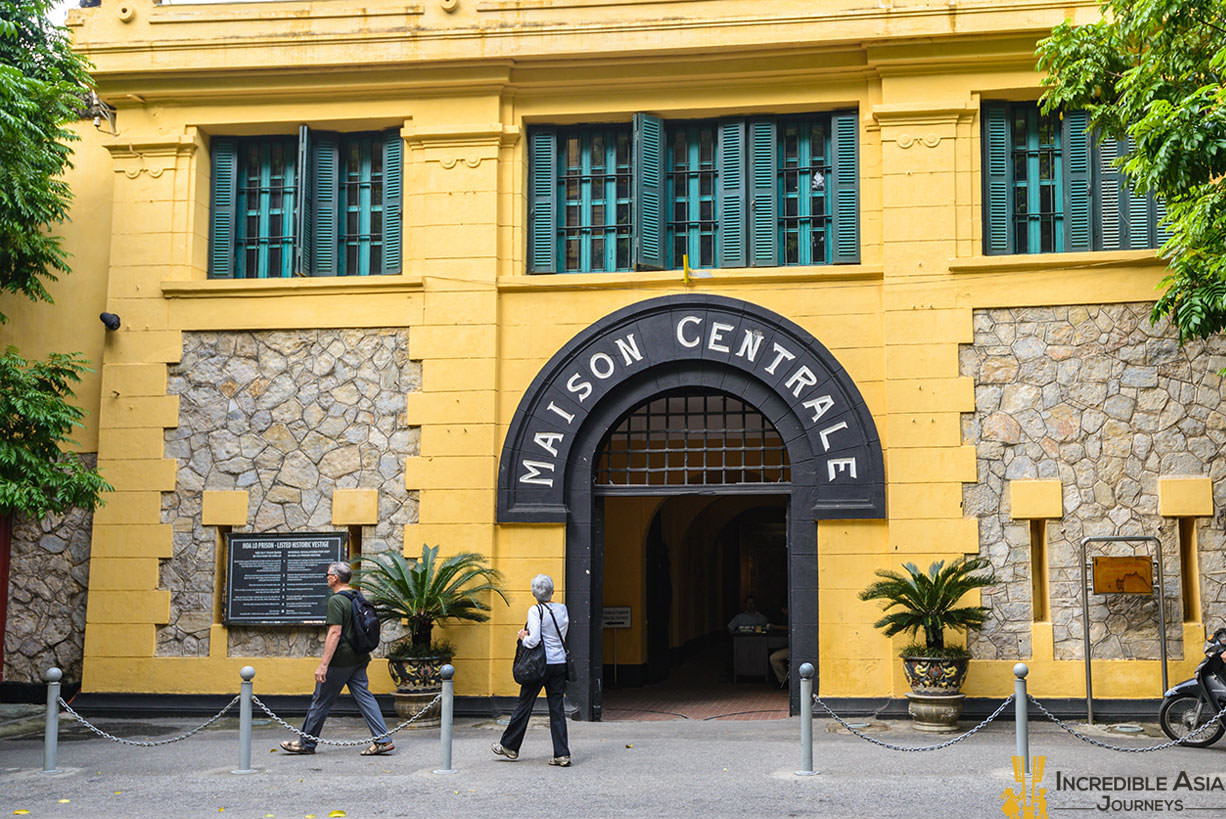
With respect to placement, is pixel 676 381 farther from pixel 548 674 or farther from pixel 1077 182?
pixel 1077 182

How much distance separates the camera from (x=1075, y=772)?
1042 cm

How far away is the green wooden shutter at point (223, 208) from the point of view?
1578 centimetres

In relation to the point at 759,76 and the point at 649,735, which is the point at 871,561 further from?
the point at 759,76

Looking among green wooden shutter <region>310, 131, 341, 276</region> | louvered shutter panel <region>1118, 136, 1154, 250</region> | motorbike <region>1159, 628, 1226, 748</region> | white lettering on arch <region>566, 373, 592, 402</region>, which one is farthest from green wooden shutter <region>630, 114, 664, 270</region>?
motorbike <region>1159, 628, 1226, 748</region>

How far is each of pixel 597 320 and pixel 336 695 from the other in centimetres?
550

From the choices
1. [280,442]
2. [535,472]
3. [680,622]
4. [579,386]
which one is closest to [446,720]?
[535,472]

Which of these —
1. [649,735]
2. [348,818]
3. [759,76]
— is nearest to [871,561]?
[649,735]

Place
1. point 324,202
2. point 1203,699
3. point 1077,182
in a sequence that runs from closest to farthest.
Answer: point 1203,699
point 1077,182
point 324,202

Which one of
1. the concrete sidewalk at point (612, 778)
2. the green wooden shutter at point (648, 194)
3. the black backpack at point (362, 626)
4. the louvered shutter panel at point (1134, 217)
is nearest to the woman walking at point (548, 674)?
the concrete sidewalk at point (612, 778)

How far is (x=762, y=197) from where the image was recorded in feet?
49.2

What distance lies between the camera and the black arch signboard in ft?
46.7

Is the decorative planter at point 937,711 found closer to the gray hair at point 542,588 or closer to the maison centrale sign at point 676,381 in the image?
the maison centrale sign at point 676,381

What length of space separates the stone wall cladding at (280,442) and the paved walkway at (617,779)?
2.26m

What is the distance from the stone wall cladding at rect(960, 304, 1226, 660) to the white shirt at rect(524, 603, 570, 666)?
17.4ft
